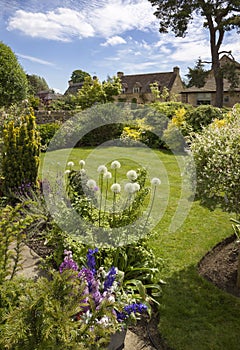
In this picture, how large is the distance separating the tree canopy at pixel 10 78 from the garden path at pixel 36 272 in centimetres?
1009

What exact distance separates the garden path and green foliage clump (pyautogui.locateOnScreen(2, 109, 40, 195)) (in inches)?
60.3

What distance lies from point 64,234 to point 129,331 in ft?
3.48

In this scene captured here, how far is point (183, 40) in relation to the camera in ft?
61.8

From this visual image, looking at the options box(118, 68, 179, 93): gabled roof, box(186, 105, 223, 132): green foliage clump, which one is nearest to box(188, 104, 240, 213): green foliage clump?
box(186, 105, 223, 132): green foliage clump

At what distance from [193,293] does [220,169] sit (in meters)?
1.20

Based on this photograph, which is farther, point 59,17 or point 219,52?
point 219,52

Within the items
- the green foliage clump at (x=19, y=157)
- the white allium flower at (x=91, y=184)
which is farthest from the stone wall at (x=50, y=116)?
the white allium flower at (x=91, y=184)

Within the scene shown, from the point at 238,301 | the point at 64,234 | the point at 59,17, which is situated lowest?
the point at 238,301

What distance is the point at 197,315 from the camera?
2355 mm

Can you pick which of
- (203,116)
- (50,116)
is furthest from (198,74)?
(50,116)

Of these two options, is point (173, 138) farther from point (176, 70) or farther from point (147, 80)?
point (176, 70)

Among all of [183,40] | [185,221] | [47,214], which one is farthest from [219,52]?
[47,214]

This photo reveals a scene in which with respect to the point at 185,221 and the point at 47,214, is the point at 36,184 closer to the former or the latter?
the point at 47,214

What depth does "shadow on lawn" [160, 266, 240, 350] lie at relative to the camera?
209 centimetres
